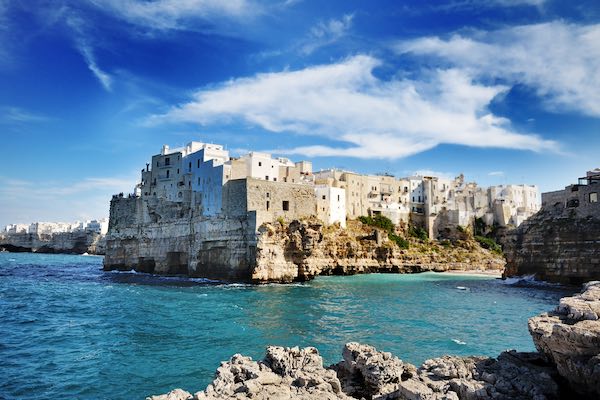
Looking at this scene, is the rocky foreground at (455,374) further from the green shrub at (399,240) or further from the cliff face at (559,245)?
the green shrub at (399,240)

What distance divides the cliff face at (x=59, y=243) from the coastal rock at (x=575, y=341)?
4797 inches

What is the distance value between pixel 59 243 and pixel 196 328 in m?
115

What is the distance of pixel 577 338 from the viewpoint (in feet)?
25.0

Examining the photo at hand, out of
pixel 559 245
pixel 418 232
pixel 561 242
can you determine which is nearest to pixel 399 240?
pixel 418 232

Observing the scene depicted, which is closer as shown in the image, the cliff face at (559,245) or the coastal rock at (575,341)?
the coastal rock at (575,341)

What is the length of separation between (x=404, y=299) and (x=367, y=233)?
93.8 feet

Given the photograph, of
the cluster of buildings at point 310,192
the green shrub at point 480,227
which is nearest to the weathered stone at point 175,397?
the cluster of buildings at point 310,192

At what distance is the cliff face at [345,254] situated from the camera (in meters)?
40.3

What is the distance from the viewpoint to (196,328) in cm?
1983

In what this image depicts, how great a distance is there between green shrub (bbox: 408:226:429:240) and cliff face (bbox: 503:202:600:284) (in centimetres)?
2446

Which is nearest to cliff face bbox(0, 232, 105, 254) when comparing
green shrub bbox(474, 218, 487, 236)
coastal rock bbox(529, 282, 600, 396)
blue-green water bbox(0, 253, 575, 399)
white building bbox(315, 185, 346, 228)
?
white building bbox(315, 185, 346, 228)

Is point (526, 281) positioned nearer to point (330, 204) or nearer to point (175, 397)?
point (330, 204)

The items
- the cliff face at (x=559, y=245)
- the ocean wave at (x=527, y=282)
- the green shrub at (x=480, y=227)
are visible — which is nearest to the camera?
the cliff face at (x=559, y=245)

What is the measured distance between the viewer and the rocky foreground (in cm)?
762
